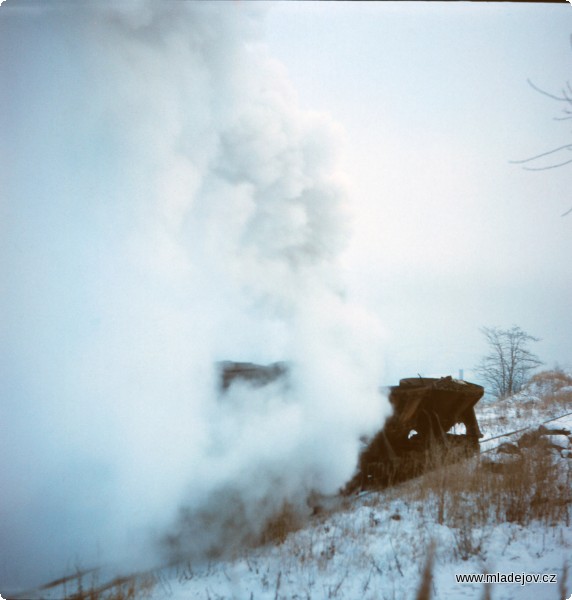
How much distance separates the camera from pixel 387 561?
15.4 feet

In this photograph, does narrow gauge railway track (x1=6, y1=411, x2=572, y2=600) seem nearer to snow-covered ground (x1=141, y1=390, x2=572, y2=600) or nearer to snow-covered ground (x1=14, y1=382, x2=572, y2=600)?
snow-covered ground (x1=14, y1=382, x2=572, y2=600)

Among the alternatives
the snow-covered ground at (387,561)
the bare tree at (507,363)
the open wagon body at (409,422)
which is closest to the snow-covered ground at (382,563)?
the snow-covered ground at (387,561)

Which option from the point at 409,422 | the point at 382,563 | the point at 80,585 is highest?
the point at 409,422

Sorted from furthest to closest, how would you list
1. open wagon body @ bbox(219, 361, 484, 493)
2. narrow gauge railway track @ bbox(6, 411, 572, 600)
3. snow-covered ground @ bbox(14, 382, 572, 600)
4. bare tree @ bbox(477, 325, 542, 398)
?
bare tree @ bbox(477, 325, 542, 398), open wagon body @ bbox(219, 361, 484, 493), snow-covered ground @ bbox(14, 382, 572, 600), narrow gauge railway track @ bbox(6, 411, 572, 600)

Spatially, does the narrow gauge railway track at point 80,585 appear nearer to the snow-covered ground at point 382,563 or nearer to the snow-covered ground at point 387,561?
the snow-covered ground at point 387,561

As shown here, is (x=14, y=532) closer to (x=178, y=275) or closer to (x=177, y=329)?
(x=177, y=329)

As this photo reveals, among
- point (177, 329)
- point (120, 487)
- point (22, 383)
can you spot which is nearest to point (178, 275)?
point (177, 329)

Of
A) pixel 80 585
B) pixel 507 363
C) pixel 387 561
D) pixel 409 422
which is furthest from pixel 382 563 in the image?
pixel 507 363

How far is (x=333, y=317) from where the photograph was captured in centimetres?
820

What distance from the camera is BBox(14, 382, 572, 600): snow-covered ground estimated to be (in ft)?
13.9

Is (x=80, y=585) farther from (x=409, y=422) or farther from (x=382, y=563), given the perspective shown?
(x=409, y=422)

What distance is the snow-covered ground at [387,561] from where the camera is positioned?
4.23m

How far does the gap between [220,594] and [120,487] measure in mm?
1835

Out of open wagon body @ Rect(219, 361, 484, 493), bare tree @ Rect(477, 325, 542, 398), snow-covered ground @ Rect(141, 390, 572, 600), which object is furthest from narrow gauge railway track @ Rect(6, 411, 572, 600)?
bare tree @ Rect(477, 325, 542, 398)
